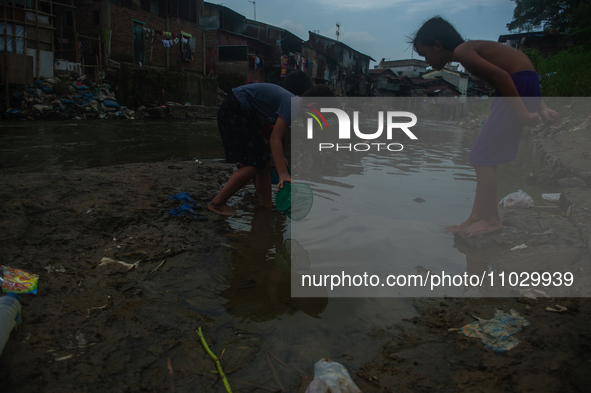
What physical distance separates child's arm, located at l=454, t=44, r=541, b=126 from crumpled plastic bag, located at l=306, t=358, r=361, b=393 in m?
1.93

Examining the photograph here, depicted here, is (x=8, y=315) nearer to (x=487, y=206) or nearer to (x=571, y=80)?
(x=487, y=206)

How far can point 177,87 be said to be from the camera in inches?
728

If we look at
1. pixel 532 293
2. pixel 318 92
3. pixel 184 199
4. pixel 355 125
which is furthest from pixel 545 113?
pixel 355 125

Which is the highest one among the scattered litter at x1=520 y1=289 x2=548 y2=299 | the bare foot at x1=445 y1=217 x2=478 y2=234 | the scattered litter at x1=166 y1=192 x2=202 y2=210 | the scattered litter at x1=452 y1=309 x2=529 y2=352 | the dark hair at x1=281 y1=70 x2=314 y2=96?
the dark hair at x1=281 y1=70 x2=314 y2=96

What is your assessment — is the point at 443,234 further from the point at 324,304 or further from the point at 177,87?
the point at 177,87

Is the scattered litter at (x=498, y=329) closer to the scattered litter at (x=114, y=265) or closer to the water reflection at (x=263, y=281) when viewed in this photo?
the water reflection at (x=263, y=281)

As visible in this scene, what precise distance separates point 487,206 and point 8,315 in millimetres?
2650

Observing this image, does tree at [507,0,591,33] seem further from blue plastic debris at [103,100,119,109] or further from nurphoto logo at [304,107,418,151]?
blue plastic debris at [103,100,119,109]

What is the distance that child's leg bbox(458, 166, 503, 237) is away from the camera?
8.23ft

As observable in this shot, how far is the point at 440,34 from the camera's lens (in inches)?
96.0

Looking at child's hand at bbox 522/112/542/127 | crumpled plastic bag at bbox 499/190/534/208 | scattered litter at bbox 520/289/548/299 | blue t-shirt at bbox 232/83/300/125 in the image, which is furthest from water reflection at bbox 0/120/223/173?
scattered litter at bbox 520/289/548/299

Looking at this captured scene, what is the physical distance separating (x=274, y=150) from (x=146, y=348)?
4.97 ft

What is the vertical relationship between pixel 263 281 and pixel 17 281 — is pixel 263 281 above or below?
below

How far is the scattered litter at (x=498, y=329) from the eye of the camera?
4.55 ft
